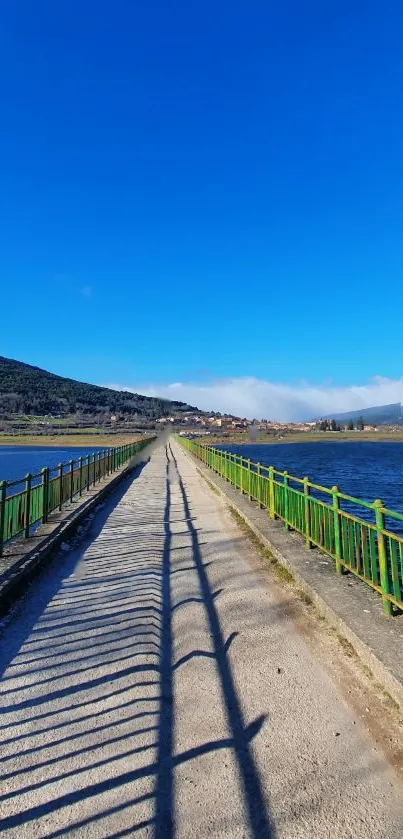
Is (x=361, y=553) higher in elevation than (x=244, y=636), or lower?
higher

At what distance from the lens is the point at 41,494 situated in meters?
9.16

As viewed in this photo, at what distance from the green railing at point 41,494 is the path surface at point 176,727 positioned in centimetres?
164

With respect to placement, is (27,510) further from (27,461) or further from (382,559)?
(27,461)

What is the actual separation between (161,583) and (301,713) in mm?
3236

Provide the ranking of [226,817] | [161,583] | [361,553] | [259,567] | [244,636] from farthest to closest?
[259,567] → [161,583] → [361,553] → [244,636] → [226,817]

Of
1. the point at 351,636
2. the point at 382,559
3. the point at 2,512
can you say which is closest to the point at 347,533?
the point at 382,559

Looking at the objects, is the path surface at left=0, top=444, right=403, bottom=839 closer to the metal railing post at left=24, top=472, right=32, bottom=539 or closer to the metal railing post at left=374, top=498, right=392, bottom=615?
the metal railing post at left=374, top=498, right=392, bottom=615

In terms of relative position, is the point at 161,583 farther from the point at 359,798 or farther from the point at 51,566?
the point at 359,798

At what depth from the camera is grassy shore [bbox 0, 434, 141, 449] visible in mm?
→ 101037

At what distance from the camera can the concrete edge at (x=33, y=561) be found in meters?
5.55

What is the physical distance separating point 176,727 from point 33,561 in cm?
417

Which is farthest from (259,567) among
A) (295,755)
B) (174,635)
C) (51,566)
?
(295,755)

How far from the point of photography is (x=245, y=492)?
1330 centimetres

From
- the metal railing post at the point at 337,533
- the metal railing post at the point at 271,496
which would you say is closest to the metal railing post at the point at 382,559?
the metal railing post at the point at 337,533
